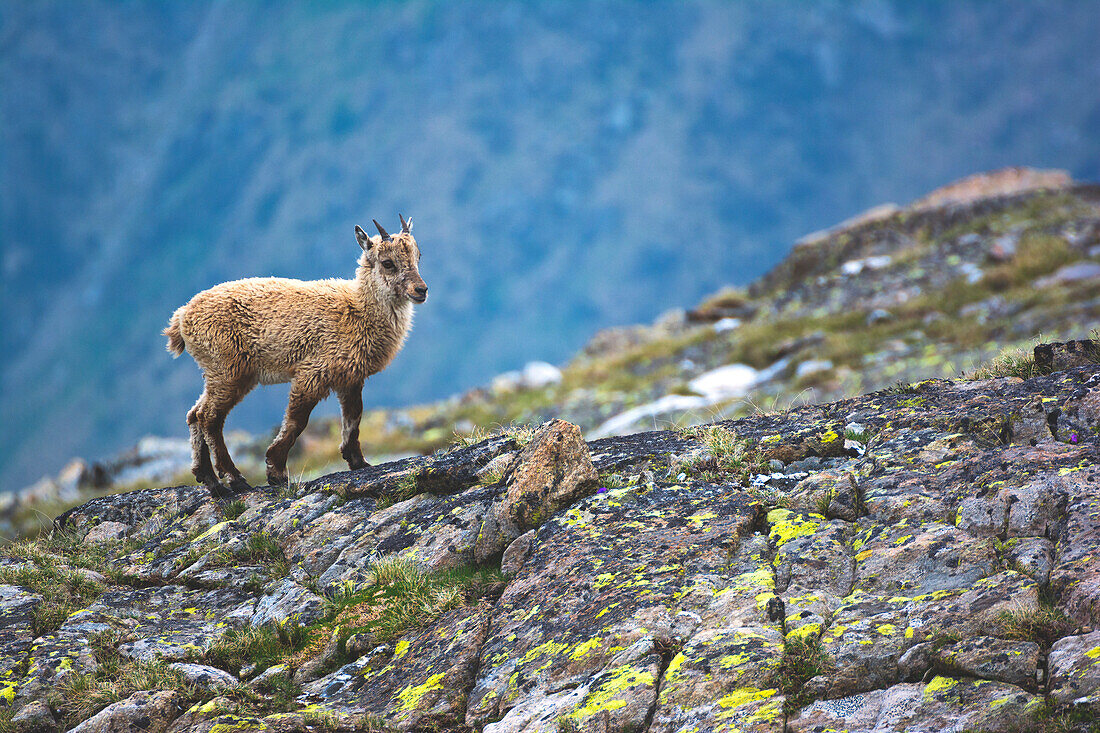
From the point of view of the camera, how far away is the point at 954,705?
4.53 meters

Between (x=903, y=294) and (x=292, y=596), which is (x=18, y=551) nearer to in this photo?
(x=292, y=596)

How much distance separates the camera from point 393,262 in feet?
35.8

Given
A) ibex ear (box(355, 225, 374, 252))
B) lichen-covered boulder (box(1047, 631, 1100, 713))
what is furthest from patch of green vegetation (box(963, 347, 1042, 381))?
ibex ear (box(355, 225, 374, 252))

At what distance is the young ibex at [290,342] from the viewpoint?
10.4 m

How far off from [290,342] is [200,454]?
198 centimetres

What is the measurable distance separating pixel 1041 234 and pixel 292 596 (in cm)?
3172

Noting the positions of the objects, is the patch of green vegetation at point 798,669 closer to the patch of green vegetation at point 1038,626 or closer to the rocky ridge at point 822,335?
the patch of green vegetation at point 1038,626

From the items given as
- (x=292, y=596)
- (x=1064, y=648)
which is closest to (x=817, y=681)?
(x=1064, y=648)

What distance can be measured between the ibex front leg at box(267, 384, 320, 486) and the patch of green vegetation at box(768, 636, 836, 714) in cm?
704

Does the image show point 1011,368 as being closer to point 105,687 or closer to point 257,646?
point 257,646

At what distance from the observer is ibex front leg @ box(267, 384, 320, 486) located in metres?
10.2

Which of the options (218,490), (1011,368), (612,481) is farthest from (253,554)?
(1011,368)

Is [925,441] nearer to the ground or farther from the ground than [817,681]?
farther from the ground

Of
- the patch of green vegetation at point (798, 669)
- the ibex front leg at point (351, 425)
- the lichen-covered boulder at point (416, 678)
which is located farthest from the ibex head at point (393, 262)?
the patch of green vegetation at point (798, 669)
